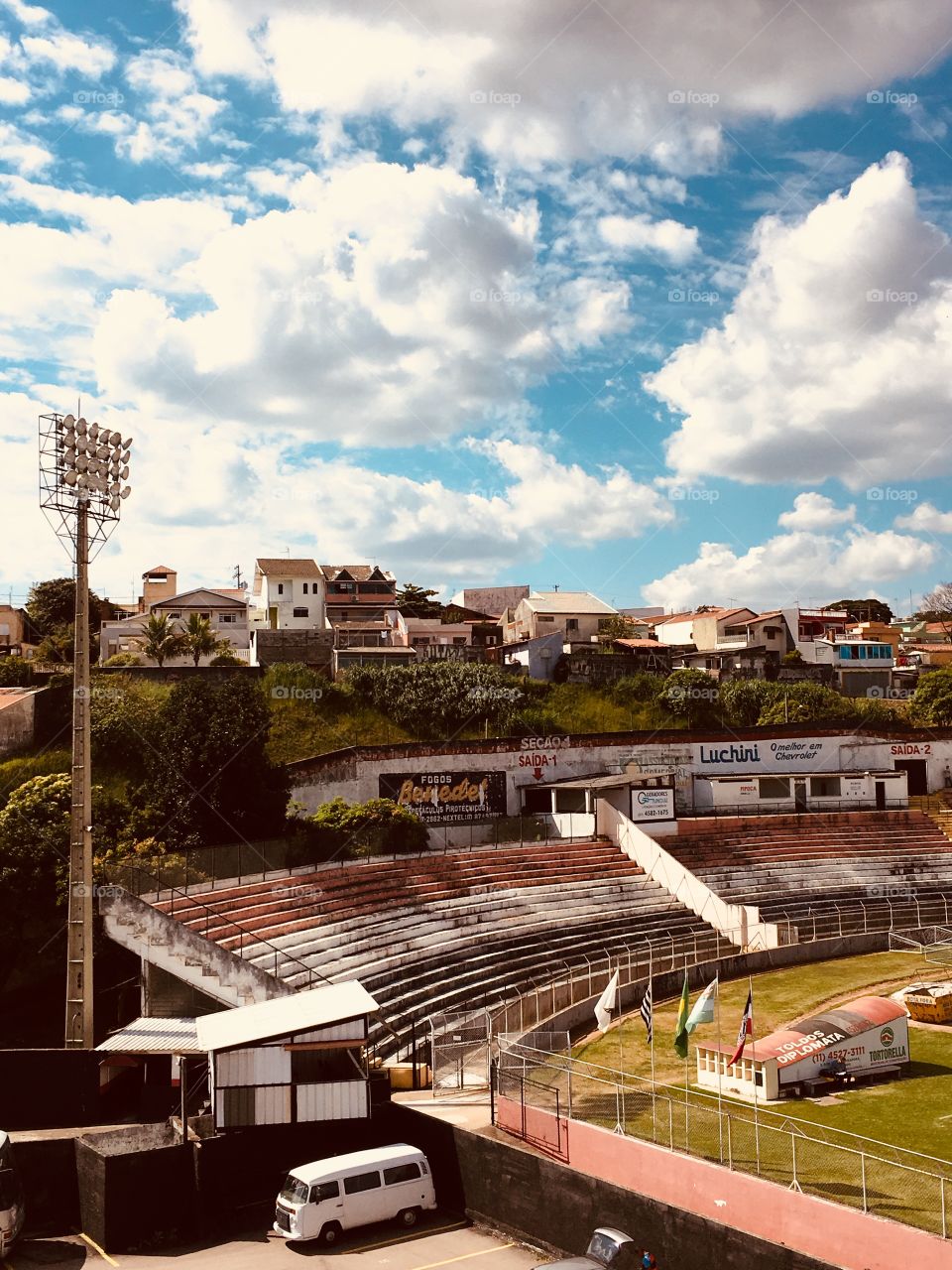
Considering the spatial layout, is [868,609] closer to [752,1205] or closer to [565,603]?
[565,603]

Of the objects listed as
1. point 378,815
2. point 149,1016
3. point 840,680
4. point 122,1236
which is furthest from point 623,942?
point 840,680

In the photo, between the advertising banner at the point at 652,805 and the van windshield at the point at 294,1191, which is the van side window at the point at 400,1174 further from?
the advertising banner at the point at 652,805

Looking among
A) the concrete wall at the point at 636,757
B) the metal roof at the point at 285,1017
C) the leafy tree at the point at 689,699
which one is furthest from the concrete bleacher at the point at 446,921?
the leafy tree at the point at 689,699

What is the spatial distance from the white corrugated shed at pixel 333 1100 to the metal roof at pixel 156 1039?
2169 millimetres

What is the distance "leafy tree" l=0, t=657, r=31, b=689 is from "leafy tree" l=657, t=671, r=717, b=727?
3519cm

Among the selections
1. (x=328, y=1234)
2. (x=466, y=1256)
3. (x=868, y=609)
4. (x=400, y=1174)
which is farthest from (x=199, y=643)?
(x=868, y=609)

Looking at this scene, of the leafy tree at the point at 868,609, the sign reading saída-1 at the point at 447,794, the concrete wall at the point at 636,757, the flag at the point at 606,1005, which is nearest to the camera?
the flag at the point at 606,1005

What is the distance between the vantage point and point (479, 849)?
38.6m

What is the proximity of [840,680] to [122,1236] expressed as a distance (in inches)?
2421

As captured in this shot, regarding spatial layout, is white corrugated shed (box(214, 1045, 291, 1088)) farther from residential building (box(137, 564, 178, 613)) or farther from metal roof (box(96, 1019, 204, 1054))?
residential building (box(137, 564, 178, 613))

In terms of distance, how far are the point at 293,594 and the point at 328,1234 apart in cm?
6192

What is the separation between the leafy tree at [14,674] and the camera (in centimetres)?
4762

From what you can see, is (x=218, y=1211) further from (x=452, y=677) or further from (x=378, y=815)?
(x=452, y=677)

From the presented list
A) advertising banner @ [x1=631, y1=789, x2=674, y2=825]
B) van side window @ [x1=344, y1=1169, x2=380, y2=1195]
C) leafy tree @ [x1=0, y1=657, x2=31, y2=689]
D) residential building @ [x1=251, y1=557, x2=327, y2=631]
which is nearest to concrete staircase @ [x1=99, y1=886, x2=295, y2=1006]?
van side window @ [x1=344, y1=1169, x2=380, y2=1195]
